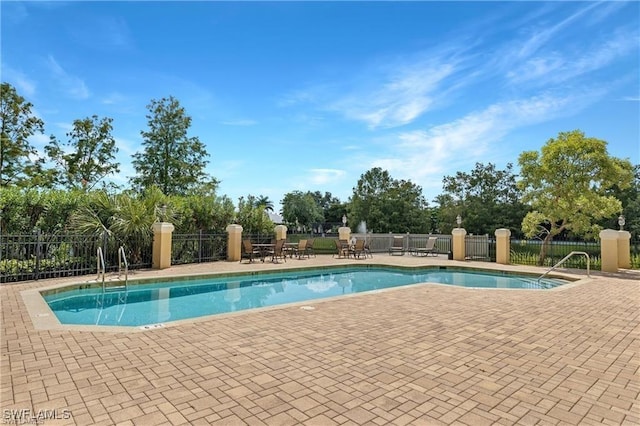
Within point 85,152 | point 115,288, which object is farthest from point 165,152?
point 115,288

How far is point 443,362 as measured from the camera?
3.76 metres

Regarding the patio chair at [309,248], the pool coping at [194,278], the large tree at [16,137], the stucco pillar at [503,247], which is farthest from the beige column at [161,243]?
the stucco pillar at [503,247]

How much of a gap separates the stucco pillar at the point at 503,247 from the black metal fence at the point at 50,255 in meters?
14.6

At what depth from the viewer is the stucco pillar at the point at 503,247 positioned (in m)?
15.6

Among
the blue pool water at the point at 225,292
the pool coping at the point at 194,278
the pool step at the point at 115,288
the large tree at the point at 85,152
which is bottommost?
the blue pool water at the point at 225,292

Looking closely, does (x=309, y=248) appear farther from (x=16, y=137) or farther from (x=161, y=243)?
(x=16, y=137)

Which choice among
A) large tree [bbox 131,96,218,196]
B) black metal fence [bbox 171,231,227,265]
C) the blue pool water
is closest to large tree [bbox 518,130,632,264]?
the blue pool water

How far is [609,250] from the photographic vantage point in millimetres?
12461

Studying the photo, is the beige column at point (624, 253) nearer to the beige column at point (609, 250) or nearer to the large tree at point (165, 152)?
the beige column at point (609, 250)

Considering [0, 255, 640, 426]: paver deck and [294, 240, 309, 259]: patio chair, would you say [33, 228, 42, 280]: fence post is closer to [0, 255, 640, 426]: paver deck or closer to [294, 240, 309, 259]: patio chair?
[0, 255, 640, 426]: paver deck

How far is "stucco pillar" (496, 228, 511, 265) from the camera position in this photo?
1557 cm

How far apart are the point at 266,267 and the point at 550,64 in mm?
10736

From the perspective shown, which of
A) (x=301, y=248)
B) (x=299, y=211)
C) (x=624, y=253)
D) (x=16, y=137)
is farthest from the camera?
(x=299, y=211)

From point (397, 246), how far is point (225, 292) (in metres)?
14.2
